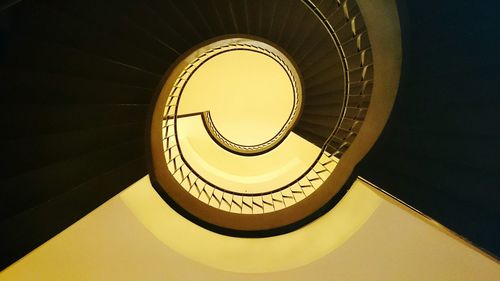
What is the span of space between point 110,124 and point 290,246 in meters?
3.18

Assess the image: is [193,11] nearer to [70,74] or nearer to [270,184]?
[70,74]

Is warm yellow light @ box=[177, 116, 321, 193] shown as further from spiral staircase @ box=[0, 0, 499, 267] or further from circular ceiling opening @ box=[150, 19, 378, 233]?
spiral staircase @ box=[0, 0, 499, 267]

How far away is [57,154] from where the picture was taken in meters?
2.85

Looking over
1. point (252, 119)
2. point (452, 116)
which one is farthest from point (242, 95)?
point (452, 116)

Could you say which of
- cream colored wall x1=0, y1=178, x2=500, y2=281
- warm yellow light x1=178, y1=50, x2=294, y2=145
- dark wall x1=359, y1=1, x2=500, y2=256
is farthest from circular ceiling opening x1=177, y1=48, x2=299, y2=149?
dark wall x1=359, y1=1, x2=500, y2=256

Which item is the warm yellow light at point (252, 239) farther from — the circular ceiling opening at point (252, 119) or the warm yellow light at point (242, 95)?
the warm yellow light at point (242, 95)

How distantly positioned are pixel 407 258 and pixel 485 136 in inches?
73.8

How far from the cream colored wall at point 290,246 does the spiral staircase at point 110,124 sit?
Result: 1.56ft

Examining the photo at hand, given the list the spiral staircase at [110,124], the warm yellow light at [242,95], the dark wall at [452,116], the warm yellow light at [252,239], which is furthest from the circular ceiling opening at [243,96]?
the dark wall at [452,116]

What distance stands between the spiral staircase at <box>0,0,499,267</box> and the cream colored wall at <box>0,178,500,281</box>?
476 mm

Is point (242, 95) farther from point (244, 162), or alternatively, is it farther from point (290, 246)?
point (290, 246)

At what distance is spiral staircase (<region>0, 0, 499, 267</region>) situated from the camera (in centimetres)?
248

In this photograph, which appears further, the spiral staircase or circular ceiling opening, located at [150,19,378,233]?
circular ceiling opening, located at [150,19,378,233]

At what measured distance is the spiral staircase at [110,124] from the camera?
248 cm
